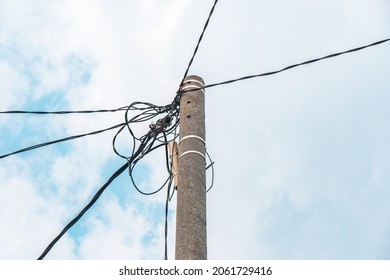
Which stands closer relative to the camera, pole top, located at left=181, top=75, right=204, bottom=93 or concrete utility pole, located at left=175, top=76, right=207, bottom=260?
concrete utility pole, located at left=175, top=76, right=207, bottom=260

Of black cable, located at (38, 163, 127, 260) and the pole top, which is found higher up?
the pole top

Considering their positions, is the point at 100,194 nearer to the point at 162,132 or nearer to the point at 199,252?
the point at 162,132

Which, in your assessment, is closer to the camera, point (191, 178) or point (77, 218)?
point (191, 178)

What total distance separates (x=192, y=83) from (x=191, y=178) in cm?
119

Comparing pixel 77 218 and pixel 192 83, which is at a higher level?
pixel 192 83

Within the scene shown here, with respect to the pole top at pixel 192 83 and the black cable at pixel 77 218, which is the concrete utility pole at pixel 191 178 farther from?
the black cable at pixel 77 218

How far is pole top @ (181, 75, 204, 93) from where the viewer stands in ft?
17.7

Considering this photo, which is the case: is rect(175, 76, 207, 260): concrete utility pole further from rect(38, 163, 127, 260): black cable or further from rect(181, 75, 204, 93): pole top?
rect(38, 163, 127, 260): black cable

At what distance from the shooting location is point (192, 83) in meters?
5.44

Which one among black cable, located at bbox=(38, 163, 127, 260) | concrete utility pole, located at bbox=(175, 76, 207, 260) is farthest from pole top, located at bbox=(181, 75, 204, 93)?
black cable, located at bbox=(38, 163, 127, 260)

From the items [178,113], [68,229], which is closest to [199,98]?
[178,113]
